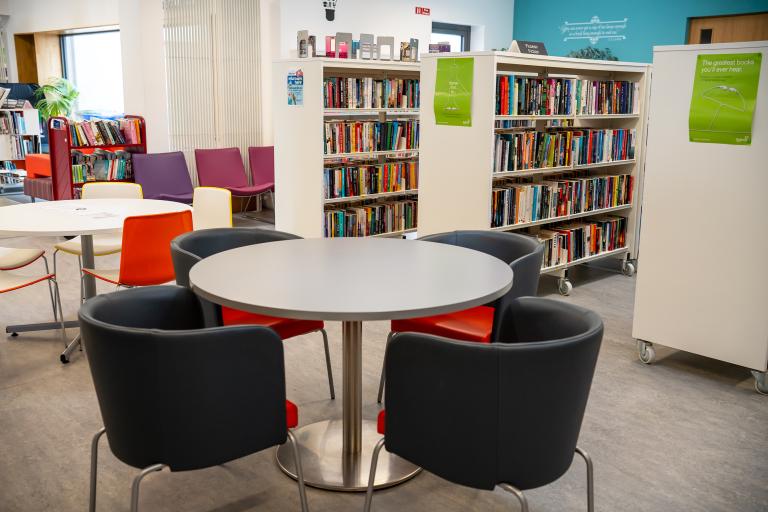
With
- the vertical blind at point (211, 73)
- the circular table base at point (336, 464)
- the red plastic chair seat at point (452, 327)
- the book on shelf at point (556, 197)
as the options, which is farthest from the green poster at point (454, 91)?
the vertical blind at point (211, 73)

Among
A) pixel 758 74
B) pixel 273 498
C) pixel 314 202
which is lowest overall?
pixel 273 498

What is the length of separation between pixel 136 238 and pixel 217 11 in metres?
5.45

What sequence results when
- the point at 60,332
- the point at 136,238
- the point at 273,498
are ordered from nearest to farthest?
the point at 273,498, the point at 136,238, the point at 60,332

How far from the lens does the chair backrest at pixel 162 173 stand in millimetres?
8266

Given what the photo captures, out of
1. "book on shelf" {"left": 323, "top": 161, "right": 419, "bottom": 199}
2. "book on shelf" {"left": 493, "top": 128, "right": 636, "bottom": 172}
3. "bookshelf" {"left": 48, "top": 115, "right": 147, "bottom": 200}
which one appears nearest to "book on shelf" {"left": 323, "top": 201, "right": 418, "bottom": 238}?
"book on shelf" {"left": 323, "top": 161, "right": 419, "bottom": 199}

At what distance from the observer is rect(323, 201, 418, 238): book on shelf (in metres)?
6.18

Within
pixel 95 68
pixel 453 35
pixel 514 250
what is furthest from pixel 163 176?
pixel 514 250

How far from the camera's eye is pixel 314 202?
19.5 ft

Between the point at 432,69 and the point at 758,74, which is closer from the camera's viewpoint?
the point at 758,74

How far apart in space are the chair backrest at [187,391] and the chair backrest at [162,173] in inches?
250

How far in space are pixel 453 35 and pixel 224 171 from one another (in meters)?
4.56

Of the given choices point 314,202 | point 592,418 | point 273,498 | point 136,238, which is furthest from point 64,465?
point 314,202

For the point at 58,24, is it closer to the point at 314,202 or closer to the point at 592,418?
the point at 314,202

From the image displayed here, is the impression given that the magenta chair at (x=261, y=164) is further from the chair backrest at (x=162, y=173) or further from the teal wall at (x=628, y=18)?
the teal wall at (x=628, y=18)
